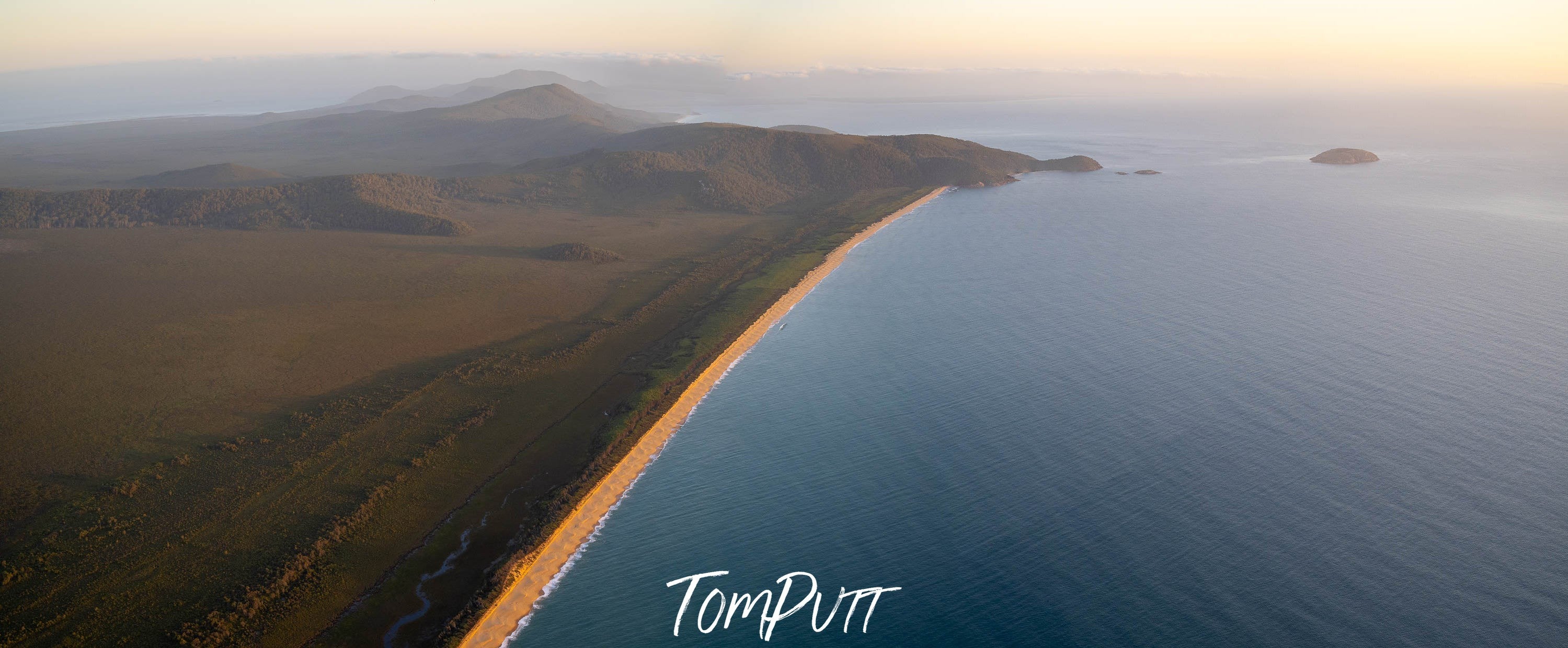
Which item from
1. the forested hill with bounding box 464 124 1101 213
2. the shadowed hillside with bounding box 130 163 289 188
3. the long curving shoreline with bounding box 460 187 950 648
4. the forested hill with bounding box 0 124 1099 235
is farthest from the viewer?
the shadowed hillside with bounding box 130 163 289 188

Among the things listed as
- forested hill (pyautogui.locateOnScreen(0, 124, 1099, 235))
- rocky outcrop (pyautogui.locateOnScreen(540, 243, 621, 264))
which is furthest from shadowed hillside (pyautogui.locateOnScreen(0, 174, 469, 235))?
rocky outcrop (pyautogui.locateOnScreen(540, 243, 621, 264))

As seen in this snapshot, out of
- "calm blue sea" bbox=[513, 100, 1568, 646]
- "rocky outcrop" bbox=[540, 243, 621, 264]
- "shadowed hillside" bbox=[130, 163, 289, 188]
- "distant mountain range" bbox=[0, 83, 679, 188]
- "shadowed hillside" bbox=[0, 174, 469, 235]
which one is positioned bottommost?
"calm blue sea" bbox=[513, 100, 1568, 646]

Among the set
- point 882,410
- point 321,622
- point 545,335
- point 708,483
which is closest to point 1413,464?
point 882,410

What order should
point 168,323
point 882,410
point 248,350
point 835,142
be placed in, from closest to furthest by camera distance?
point 882,410
point 248,350
point 168,323
point 835,142

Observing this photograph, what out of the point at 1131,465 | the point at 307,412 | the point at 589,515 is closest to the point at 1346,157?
the point at 1131,465

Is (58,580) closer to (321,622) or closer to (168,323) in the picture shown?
(321,622)

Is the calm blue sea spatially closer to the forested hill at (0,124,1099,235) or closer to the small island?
the forested hill at (0,124,1099,235)
